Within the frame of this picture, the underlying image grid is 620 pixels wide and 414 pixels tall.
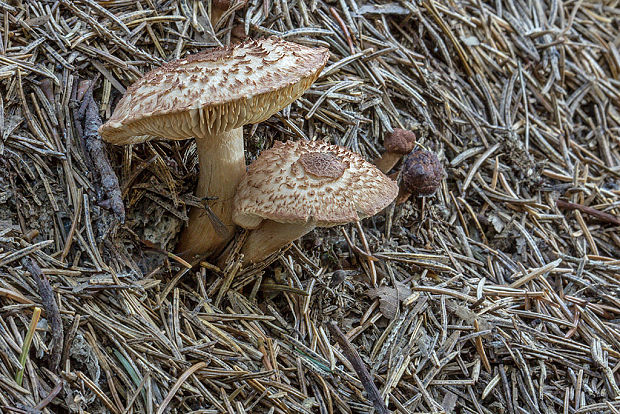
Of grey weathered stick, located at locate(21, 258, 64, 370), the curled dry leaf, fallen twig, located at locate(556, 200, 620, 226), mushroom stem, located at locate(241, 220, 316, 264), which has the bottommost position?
fallen twig, located at locate(556, 200, 620, 226)

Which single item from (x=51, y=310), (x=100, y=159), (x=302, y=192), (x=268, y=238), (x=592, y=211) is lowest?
(x=592, y=211)

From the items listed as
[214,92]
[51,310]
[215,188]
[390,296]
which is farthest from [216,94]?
[390,296]

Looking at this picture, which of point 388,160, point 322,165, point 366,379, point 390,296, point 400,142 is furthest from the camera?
point 388,160

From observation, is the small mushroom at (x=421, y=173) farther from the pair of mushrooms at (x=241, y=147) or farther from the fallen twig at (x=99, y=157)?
the fallen twig at (x=99, y=157)

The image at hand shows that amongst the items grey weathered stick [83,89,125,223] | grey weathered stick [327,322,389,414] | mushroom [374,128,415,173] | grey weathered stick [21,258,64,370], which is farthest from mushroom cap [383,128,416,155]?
grey weathered stick [21,258,64,370]

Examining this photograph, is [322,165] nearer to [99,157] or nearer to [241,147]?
[241,147]

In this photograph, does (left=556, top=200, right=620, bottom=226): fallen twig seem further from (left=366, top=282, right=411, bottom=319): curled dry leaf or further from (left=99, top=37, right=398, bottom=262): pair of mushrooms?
(left=99, top=37, right=398, bottom=262): pair of mushrooms

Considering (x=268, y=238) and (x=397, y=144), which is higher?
(x=397, y=144)

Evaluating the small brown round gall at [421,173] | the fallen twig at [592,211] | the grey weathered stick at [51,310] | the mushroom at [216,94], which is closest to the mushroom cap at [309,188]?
the mushroom at [216,94]
